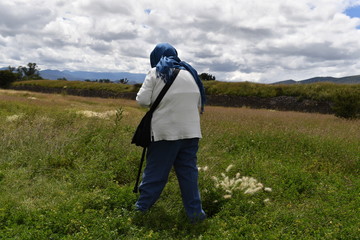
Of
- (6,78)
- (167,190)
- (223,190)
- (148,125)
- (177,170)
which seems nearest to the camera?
(148,125)

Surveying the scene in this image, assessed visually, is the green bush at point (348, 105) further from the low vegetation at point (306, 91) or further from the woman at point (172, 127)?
the woman at point (172, 127)

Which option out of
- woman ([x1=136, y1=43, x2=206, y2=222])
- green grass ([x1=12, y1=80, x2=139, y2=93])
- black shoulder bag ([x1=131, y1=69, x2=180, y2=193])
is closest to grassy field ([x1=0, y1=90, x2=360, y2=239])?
woman ([x1=136, y1=43, x2=206, y2=222])

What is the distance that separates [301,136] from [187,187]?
6.22 m

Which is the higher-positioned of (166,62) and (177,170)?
(166,62)

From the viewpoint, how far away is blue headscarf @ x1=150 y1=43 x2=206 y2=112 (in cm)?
377

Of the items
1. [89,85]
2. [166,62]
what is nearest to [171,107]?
[166,62]

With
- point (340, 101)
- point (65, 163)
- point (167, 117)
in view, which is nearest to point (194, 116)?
point (167, 117)

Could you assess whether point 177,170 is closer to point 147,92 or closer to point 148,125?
point 148,125

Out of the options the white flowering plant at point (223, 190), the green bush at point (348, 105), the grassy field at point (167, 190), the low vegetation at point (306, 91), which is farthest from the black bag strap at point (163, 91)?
the low vegetation at point (306, 91)

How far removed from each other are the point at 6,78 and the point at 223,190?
6295 centimetres

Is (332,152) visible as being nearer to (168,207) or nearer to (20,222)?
(168,207)

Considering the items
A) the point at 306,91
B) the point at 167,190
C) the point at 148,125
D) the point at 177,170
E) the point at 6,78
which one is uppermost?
the point at 306,91

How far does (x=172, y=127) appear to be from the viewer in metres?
3.82

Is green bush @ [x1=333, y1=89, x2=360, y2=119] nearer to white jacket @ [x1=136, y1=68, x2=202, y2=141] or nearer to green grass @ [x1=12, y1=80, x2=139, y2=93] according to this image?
white jacket @ [x1=136, y1=68, x2=202, y2=141]
